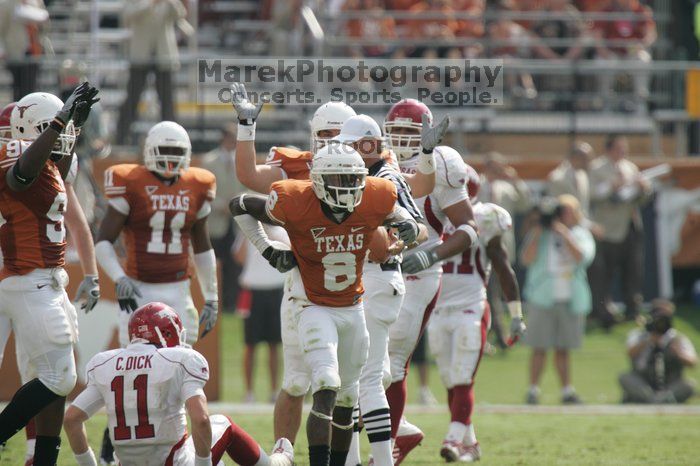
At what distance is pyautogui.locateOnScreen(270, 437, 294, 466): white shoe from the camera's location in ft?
20.8

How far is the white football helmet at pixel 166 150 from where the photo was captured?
25.0 feet

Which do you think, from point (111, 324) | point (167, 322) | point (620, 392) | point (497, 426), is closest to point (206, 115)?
point (111, 324)

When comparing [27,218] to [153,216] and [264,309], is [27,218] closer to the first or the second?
[153,216]

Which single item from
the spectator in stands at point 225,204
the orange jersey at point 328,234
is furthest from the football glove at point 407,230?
the spectator in stands at point 225,204

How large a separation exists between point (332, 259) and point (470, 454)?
2108 mm

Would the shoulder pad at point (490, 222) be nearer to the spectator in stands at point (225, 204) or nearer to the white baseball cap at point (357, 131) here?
the white baseball cap at point (357, 131)

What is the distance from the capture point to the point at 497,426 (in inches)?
371

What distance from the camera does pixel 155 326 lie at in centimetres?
593

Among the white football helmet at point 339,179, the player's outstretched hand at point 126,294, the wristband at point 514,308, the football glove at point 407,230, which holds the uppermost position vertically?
the white football helmet at point 339,179

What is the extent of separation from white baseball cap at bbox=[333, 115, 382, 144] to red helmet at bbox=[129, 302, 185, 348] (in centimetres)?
153

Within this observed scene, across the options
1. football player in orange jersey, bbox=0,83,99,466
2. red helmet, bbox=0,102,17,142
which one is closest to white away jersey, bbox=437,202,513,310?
football player in orange jersey, bbox=0,83,99,466

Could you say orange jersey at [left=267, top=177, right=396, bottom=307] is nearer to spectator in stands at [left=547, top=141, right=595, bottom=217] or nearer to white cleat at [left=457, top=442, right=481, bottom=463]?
white cleat at [left=457, top=442, right=481, bottom=463]

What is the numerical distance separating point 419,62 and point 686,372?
471 cm

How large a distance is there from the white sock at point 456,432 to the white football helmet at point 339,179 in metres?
2.13
